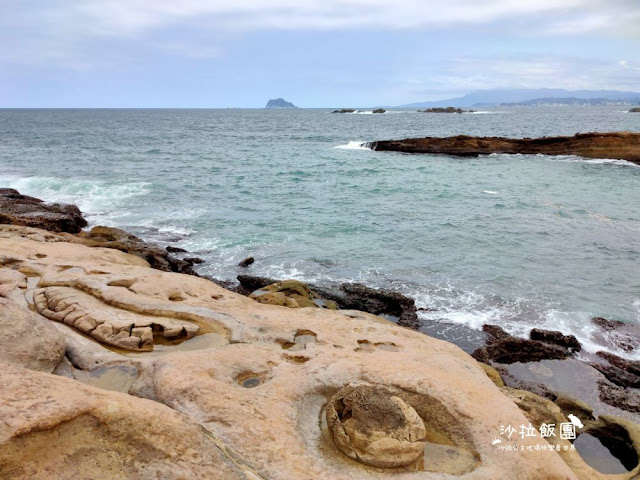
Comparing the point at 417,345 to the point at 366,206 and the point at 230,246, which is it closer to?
the point at 230,246

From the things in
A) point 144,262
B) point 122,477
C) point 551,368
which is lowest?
point 551,368

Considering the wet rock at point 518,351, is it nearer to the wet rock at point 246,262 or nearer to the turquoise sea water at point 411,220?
the turquoise sea water at point 411,220

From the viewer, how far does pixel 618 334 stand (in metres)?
13.6

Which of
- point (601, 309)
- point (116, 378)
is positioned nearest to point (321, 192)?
point (601, 309)

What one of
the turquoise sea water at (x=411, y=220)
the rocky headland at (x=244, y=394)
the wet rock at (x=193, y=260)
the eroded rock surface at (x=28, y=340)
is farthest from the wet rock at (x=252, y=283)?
the eroded rock surface at (x=28, y=340)

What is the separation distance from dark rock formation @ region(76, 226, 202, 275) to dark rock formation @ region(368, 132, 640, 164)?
130 feet

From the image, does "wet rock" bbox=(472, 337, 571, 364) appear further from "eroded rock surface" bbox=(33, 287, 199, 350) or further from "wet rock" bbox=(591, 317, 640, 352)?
"eroded rock surface" bbox=(33, 287, 199, 350)

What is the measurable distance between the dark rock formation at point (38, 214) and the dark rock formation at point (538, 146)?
39555 mm

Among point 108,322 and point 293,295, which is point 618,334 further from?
point 108,322

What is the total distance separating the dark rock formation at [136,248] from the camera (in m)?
17.0

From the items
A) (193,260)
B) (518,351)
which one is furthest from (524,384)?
(193,260)

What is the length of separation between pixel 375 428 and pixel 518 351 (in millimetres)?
8479

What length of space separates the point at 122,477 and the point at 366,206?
25.6 metres

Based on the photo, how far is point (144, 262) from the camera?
15500 millimetres
